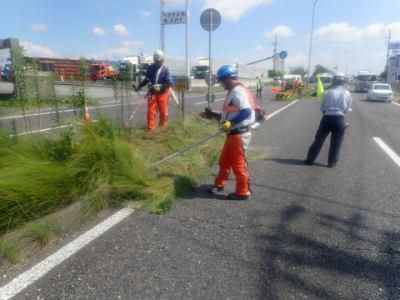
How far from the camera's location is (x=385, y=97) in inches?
1145

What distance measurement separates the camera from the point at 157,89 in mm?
8008

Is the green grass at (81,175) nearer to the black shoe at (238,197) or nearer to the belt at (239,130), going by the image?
the black shoe at (238,197)

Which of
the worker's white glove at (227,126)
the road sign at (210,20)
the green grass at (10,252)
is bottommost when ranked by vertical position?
the green grass at (10,252)

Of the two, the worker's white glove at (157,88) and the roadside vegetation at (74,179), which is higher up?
the worker's white glove at (157,88)

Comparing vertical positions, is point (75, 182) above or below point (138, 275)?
above

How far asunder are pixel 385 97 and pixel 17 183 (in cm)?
3066

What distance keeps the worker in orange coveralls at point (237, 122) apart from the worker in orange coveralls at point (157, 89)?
3.53 meters

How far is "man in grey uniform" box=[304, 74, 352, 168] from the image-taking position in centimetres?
685

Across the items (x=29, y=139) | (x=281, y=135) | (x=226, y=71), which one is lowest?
(x=281, y=135)

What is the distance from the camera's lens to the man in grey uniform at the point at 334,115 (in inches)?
270

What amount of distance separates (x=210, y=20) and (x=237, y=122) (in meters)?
7.17

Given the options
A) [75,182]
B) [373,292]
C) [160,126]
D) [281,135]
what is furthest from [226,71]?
[281,135]

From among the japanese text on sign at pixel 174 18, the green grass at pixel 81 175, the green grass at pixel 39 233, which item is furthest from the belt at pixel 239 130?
the japanese text on sign at pixel 174 18

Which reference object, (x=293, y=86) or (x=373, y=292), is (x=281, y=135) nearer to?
(x=373, y=292)
